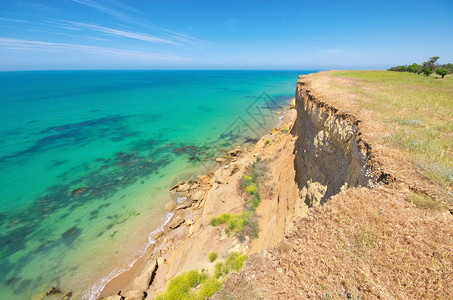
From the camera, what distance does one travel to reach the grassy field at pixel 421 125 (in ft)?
17.5

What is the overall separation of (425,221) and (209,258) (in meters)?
9.83

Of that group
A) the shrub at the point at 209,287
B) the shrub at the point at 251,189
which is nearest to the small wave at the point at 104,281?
the shrub at the point at 209,287

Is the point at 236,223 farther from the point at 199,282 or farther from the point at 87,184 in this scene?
the point at 87,184

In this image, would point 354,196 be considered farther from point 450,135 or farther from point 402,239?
point 450,135

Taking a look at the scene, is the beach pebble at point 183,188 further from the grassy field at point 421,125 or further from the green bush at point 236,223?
the grassy field at point 421,125

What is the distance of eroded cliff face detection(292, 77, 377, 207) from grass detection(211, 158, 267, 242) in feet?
11.7

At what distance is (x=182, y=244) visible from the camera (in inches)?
537

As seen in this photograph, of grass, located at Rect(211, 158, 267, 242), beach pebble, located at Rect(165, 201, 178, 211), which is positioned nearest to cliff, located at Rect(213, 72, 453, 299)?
grass, located at Rect(211, 158, 267, 242)

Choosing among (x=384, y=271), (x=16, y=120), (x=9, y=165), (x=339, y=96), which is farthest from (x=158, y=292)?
(x=16, y=120)

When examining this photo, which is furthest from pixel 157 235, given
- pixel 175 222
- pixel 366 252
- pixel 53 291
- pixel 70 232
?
pixel 366 252

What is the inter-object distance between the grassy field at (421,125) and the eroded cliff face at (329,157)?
1.22 metres

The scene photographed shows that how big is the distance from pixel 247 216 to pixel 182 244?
5.37 metres

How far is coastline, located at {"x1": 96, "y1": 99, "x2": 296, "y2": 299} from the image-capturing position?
1100cm

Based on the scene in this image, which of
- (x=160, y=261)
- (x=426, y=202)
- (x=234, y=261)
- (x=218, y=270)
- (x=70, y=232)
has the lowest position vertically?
(x=70, y=232)
